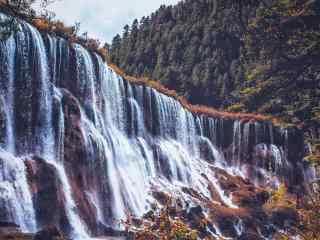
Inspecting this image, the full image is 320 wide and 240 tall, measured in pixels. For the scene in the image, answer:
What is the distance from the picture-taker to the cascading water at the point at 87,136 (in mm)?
22594

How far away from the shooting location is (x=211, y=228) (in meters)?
28.0

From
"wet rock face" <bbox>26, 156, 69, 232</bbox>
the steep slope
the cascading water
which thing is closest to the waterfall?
the cascading water

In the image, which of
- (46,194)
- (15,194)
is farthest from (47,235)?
(46,194)

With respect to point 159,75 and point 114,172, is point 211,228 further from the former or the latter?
point 159,75

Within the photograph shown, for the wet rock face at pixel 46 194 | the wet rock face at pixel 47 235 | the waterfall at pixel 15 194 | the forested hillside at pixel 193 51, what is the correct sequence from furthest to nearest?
the forested hillside at pixel 193 51 < the wet rock face at pixel 46 194 < the waterfall at pixel 15 194 < the wet rock face at pixel 47 235

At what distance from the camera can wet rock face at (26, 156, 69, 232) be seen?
20656mm

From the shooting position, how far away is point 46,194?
839 inches

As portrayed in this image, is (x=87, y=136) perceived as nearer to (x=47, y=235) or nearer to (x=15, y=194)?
(x=15, y=194)

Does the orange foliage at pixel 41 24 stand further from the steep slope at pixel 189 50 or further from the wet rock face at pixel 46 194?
the steep slope at pixel 189 50

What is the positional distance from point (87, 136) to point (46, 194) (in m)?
5.62

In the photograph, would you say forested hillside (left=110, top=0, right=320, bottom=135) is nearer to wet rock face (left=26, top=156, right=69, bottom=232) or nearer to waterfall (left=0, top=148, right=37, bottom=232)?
wet rock face (left=26, top=156, right=69, bottom=232)

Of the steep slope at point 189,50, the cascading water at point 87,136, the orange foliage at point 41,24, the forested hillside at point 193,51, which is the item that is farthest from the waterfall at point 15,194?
the steep slope at point 189,50

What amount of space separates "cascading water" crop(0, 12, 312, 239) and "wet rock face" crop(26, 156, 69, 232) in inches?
10.2

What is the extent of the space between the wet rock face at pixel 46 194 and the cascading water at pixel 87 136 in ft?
0.85
